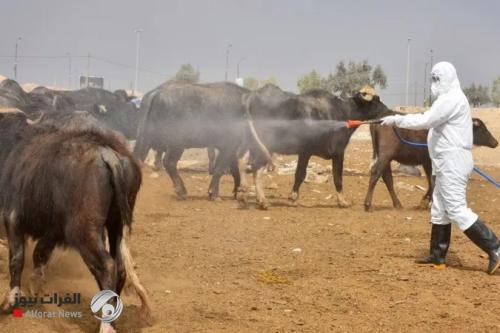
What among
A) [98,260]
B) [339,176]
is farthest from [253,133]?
[98,260]

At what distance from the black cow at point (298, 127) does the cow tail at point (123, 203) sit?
7060mm

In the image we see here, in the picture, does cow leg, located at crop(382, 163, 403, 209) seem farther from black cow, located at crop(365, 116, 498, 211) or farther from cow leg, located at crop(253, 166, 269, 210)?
cow leg, located at crop(253, 166, 269, 210)

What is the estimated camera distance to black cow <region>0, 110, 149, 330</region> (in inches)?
194

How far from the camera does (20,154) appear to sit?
5684 millimetres

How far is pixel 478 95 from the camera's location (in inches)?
2473

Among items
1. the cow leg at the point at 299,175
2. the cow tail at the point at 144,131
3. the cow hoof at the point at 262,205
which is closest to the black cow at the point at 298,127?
the cow leg at the point at 299,175

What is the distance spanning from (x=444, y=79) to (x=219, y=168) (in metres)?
6.40

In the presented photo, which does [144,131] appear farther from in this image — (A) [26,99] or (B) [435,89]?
(B) [435,89]

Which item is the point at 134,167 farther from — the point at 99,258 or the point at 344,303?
the point at 344,303

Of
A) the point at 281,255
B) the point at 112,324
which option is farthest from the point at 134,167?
the point at 281,255

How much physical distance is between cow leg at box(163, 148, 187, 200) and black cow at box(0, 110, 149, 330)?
712cm

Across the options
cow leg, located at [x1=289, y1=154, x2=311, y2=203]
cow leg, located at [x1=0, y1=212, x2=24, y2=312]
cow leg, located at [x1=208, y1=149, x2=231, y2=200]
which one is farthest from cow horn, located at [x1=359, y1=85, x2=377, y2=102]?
cow leg, located at [x1=0, y1=212, x2=24, y2=312]

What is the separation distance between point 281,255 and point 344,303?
6.81 feet

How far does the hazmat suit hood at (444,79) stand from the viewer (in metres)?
7.64
